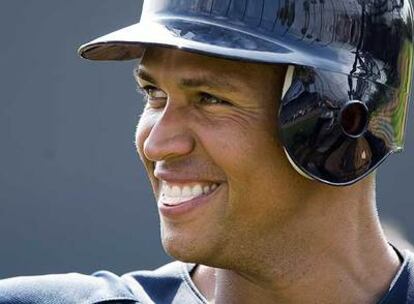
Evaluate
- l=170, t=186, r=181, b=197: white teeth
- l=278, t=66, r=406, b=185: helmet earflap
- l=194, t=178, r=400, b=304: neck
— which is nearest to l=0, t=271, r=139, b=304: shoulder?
l=194, t=178, r=400, b=304: neck

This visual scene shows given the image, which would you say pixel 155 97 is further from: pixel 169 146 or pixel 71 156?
pixel 71 156

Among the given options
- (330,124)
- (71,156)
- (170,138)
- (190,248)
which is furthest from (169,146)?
(71,156)

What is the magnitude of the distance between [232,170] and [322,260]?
357mm

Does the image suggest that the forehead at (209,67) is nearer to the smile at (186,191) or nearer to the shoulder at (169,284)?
the smile at (186,191)

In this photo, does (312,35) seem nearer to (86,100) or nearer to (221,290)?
(221,290)

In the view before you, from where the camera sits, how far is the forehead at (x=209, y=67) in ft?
9.02

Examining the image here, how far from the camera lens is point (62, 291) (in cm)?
298

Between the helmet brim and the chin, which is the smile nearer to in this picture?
the chin

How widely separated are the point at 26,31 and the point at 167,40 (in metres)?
4.17

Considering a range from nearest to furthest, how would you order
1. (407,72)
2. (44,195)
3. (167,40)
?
(167,40) → (407,72) → (44,195)

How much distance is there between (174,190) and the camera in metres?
2.78

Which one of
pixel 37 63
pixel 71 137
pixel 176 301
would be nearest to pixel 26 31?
pixel 37 63

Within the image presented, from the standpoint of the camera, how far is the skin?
2744 millimetres

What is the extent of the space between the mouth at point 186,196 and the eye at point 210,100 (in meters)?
0.18
